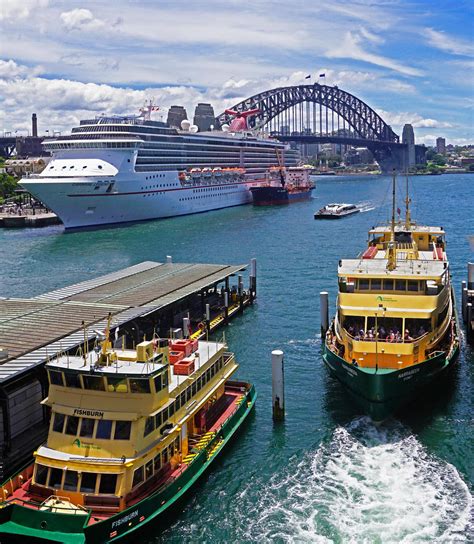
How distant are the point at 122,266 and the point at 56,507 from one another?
4623 cm

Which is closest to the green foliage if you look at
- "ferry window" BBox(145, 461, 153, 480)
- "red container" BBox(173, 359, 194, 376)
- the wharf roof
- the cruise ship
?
the cruise ship

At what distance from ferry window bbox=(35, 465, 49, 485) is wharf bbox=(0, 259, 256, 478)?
192cm

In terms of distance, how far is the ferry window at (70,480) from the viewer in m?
18.4

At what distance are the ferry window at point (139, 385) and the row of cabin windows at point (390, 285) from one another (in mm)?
14142

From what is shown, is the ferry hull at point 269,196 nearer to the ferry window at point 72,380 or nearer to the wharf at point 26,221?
the wharf at point 26,221

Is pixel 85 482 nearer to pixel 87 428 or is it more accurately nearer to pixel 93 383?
pixel 87 428

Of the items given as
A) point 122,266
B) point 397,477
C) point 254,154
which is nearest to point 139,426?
point 397,477

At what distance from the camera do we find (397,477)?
861 inches

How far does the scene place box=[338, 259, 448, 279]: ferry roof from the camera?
98.6 ft

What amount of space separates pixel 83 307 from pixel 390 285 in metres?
13.9

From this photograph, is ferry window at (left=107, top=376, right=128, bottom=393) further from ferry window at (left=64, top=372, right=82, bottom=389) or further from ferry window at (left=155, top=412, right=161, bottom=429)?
ferry window at (left=155, top=412, right=161, bottom=429)

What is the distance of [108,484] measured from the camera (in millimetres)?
18406

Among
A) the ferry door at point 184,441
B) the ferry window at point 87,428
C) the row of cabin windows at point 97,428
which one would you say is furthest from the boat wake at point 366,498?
the ferry window at point 87,428

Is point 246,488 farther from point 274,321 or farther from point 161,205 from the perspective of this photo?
point 161,205
